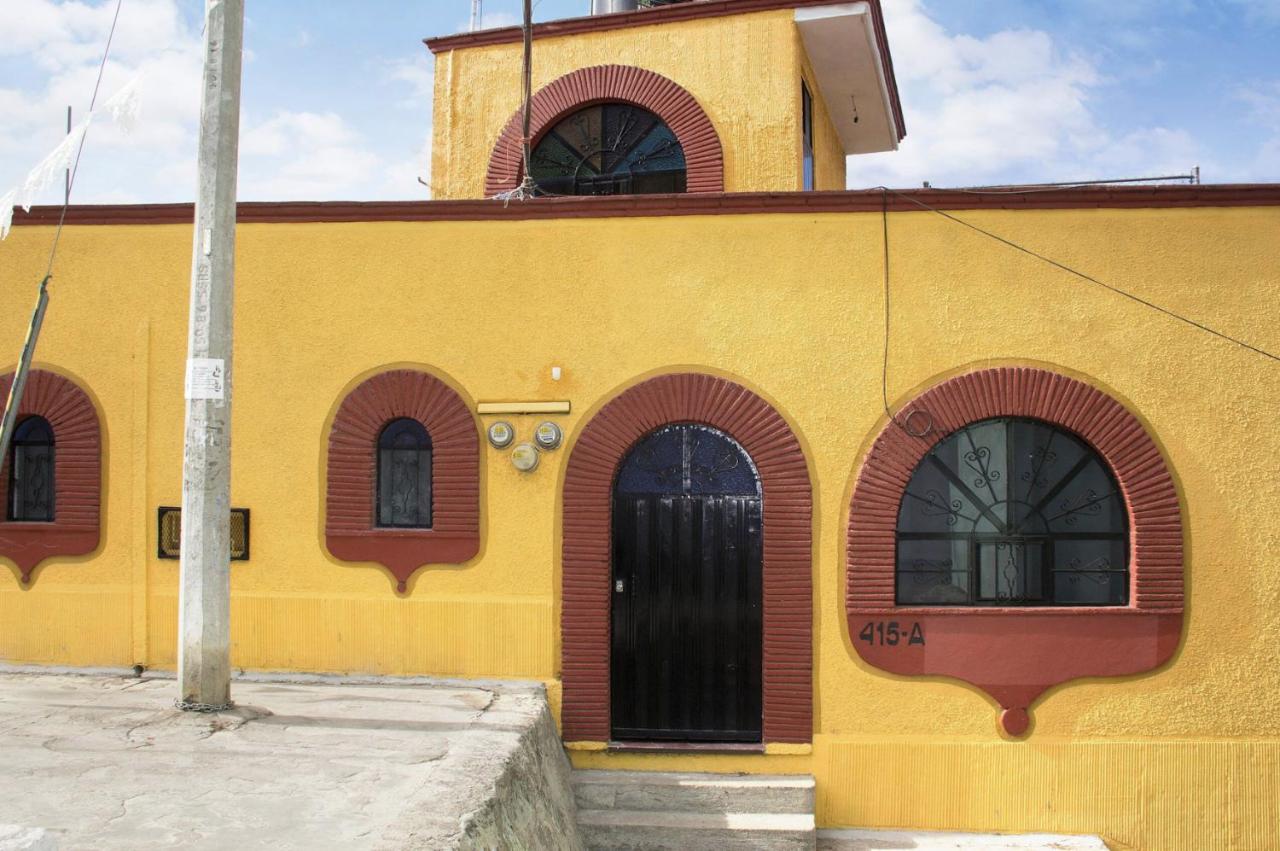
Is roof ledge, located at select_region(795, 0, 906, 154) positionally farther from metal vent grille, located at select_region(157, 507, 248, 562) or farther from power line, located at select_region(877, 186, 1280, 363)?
metal vent grille, located at select_region(157, 507, 248, 562)

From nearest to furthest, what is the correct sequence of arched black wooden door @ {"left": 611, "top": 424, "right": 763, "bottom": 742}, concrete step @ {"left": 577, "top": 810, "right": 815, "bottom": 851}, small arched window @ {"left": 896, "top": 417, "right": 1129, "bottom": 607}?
concrete step @ {"left": 577, "top": 810, "right": 815, "bottom": 851}
small arched window @ {"left": 896, "top": 417, "right": 1129, "bottom": 607}
arched black wooden door @ {"left": 611, "top": 424, "right": 763, "bottom": 742}

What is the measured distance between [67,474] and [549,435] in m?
3.51

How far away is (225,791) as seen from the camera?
16.5 ft

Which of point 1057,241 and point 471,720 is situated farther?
point 1057,241

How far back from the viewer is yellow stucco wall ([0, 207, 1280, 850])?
7141 millimetres

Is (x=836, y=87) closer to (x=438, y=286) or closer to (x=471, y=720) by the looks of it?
(x=438, y=286)

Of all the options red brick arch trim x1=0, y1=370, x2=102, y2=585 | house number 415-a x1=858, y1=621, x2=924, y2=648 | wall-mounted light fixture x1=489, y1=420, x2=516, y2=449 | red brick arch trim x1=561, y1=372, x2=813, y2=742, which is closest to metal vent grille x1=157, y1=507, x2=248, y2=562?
red brick arch trim x1=0, y1=370, x2=102, y2=585

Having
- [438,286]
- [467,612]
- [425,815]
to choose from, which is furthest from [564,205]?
[425,815]

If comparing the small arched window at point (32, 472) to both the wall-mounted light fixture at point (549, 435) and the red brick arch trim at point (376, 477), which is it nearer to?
the red brick arch trim at point (376, 477)

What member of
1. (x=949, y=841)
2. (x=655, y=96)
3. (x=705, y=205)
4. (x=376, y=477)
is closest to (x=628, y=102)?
(x=655, y=96)

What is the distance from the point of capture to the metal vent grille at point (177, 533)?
7820 millimetres

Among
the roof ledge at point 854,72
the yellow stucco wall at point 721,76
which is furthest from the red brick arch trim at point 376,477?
the roof ledge at point 854,72

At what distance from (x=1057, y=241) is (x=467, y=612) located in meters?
4.59

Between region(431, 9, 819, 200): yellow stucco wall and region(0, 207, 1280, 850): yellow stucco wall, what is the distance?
3.02 m
